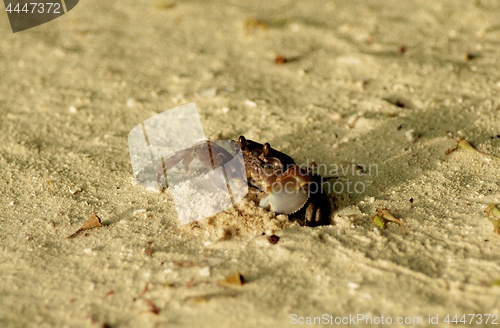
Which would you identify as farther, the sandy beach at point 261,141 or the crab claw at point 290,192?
the crab claw at point 290,192

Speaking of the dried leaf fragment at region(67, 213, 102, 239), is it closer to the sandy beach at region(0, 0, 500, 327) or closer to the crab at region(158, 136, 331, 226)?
the sandy beach at region(0, 0, 500, 327)

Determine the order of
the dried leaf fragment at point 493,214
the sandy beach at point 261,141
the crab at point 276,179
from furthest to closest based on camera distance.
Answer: the crab at point 276,179 → the dried leaf fragment at point 493,214 → the sandy beach at point 261,141

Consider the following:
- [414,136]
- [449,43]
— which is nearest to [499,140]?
[414,136]

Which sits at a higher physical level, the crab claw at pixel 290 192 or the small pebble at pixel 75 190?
the crab claw at pixel 290 192

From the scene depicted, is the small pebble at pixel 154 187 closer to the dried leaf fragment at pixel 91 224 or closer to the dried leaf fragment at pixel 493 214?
the dried leaf fragment at pixel 91 224

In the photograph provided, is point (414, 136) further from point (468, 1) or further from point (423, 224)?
point (468, 1)

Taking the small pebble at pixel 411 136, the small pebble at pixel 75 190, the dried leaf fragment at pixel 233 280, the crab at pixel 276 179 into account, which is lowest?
the small pebble at pixel 411 136

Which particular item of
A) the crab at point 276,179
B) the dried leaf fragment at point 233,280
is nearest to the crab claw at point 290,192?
the crab at point 276,179
